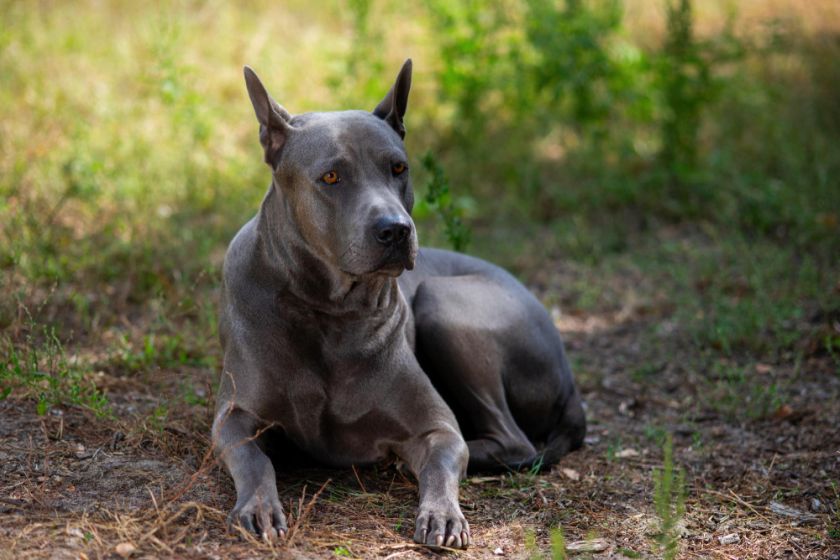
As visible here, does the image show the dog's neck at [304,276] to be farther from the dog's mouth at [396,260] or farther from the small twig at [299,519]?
the small twig at [299,519]

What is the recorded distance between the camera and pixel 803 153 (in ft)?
25.4

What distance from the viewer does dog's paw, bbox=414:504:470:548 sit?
331 cm

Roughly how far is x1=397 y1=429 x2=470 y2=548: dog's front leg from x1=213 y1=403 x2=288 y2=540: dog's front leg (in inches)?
19.7

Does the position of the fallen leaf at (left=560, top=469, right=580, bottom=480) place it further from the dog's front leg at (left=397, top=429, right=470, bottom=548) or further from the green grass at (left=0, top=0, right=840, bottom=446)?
the green grass at (left=0, top=0, right=840, bottom=446)

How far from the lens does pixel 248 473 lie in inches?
138

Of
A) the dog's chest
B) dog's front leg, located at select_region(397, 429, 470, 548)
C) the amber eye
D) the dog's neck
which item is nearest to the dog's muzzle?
the dog's neck

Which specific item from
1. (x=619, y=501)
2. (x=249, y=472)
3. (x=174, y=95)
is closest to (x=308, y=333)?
(x=249, y=472)

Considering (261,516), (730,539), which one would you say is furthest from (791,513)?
(261,516)

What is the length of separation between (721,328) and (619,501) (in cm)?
199

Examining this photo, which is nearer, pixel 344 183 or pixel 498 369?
pixel 344 183

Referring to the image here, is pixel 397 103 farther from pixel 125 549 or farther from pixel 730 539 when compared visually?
pixel 730 539

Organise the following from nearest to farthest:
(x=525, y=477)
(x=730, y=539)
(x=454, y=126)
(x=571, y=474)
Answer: (x=730, y=539), (x=525, y=477), (x=571, y=474), (x=454, y=126)

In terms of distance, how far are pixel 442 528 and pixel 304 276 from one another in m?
1.09

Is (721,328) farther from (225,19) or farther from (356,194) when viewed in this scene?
(225,19)
